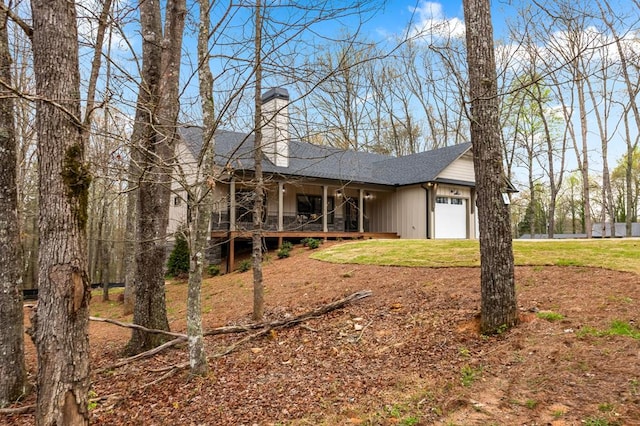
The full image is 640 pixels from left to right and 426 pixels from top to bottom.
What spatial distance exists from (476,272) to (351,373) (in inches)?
162

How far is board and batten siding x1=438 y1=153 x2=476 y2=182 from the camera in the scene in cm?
1647

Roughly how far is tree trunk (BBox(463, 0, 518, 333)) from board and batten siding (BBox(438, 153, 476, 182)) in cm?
1191

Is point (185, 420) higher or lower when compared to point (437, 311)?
lower

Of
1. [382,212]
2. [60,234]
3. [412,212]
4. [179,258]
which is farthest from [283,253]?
[60,234]

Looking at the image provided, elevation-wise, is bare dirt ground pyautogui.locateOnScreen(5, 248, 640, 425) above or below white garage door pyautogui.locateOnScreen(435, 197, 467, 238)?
below

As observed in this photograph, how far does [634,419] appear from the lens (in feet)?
8.76

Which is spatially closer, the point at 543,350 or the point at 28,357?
the point at 543,350

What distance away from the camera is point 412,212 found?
16.5 meters

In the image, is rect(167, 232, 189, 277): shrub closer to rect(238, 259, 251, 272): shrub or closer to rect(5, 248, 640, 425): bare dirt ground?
rect(238, 259, 251, 272): shrub

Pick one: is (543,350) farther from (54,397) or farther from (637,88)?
(637,88)

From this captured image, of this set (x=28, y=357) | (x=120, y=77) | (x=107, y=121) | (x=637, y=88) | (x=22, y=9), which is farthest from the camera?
(x=637, y=88)

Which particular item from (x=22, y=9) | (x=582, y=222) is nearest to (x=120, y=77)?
(x=22, y=9)

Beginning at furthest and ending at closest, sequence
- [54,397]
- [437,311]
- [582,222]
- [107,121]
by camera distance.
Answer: [582,222] → [437,311] → [107,121] → [54,397]

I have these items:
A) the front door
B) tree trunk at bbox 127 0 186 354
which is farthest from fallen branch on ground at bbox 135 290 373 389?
the front door
